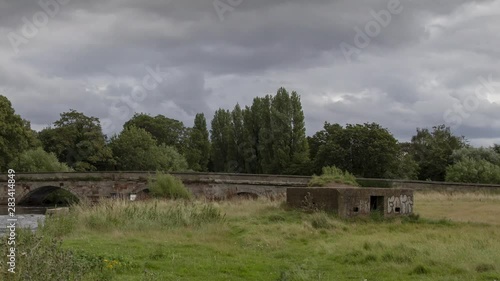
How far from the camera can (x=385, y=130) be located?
2318 inches

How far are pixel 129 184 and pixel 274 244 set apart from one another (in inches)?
1372

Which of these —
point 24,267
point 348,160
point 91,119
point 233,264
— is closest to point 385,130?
point 348,160

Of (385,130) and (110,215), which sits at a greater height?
(385,130)

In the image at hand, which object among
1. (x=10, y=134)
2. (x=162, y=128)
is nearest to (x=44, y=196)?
(x=10, y=134)

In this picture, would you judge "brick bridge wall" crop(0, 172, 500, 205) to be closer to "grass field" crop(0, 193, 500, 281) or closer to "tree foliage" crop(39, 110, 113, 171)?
"tree foliage" crop(39, 110, 113, 171)

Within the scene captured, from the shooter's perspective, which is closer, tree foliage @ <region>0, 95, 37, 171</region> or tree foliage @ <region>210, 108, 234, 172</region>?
tree foliage @ <region>0, 95, 37, 171</region>

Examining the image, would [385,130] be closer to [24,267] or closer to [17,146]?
[17,146]

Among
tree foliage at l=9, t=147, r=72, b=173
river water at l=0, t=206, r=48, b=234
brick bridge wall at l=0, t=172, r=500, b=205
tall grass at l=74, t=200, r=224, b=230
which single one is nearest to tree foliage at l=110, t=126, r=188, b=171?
tree foliage at l=9, t=147, r=72, b=173

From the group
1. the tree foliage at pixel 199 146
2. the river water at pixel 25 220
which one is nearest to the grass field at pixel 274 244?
the river water at pixel 25 220

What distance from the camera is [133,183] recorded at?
1902 inches

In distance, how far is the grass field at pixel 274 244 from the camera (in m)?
11.2

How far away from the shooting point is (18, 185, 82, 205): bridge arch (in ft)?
166

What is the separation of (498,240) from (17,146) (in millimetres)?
45725

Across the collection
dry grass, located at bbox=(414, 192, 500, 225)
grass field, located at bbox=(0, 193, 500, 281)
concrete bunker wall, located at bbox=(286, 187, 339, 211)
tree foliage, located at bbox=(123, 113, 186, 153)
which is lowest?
grass field, located at bbox=(0, 193, 500, 281)
